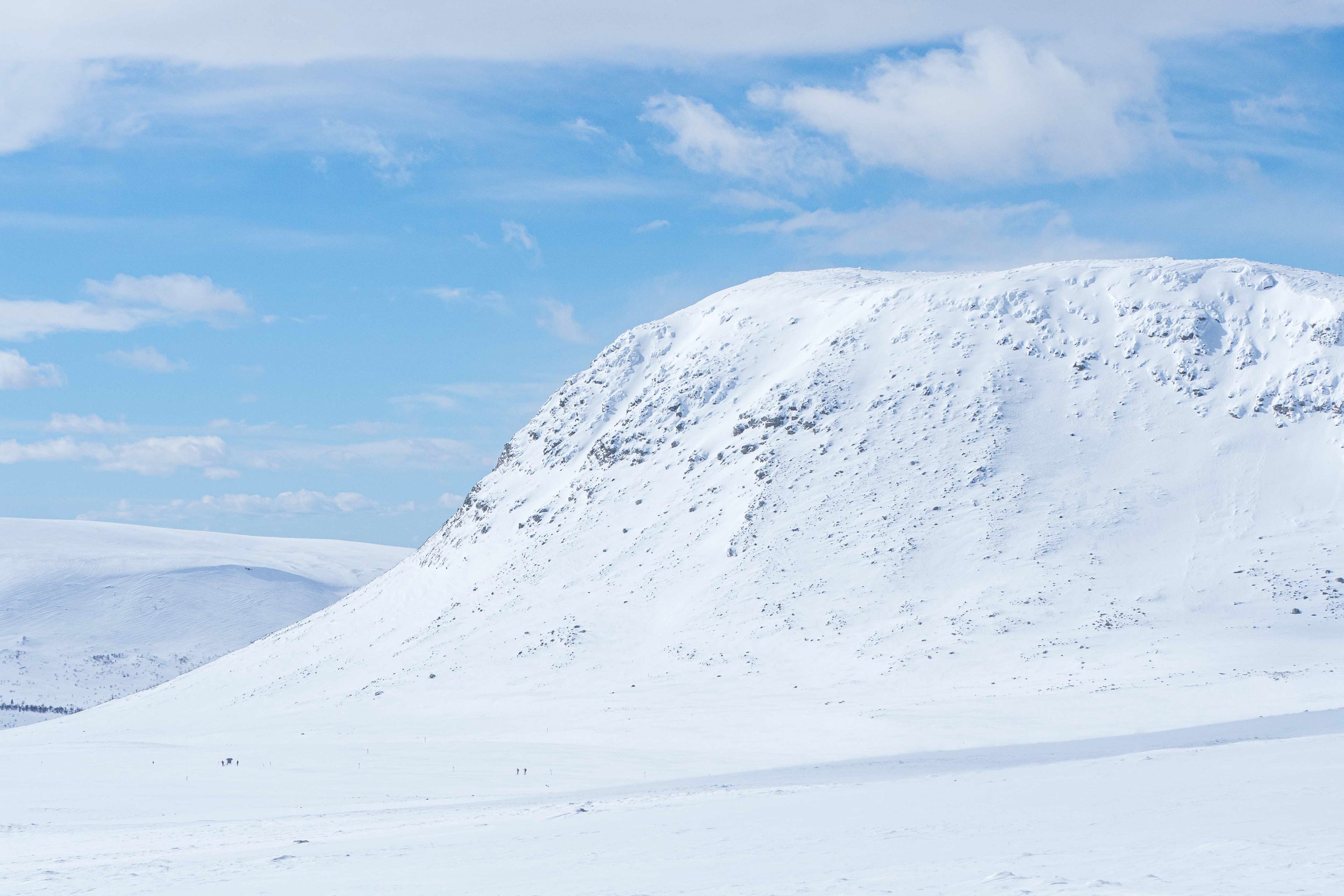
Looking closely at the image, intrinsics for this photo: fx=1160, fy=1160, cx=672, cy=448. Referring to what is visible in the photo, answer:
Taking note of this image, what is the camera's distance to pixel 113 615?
159625mm

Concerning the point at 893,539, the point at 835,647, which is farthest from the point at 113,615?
the point at 835,647

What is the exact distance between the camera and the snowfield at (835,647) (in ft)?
63.8

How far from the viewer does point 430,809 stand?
1138 inches

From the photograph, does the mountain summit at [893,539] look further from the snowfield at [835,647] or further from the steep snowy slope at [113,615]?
the steep snowy slope at [113,615]

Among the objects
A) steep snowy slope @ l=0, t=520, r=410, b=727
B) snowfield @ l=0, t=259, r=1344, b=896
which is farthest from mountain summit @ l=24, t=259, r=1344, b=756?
steep snowy slope @ l=0, t=520, r=410, b=727

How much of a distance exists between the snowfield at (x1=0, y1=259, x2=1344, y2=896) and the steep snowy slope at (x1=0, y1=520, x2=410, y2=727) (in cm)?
6112

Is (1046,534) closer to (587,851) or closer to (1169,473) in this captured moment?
(1169,473)

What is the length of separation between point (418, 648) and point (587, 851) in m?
51.4

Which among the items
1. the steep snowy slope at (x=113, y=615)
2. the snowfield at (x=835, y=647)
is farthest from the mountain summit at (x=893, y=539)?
the steep snowy slope at (x=113, y=615)

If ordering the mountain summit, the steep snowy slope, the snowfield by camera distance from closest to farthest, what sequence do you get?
the snowfield, the mountain summit, the steep snowy slope

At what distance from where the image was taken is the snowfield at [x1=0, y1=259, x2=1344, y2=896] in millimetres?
19438

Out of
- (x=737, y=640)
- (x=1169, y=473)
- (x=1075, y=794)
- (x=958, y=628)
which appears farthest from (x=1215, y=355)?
(x=1075, y=794)

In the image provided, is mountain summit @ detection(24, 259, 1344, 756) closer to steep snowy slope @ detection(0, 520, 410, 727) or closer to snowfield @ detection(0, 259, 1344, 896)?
snowfield @ detection(0, 259, 1344, 896)

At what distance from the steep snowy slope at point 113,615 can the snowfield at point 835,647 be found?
61.1 meters
